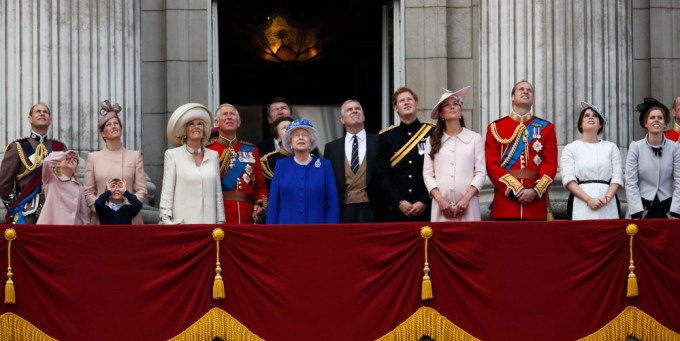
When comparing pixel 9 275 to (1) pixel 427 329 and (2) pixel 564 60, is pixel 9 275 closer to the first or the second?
(1) pixel 427 329

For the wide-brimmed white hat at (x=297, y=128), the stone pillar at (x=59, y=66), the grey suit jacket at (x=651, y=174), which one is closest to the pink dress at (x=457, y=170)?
the wide-brimmed white hat at (x=297, y=128)

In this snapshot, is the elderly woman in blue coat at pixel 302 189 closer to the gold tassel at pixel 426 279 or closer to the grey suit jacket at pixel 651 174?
the gold tassel at pixel 426 279

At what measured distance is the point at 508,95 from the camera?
18250mm

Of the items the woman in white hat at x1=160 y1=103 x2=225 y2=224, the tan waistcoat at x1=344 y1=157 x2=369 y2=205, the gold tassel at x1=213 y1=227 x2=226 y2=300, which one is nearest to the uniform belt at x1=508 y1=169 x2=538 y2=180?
the tan waistcoat at x1=344 y1=157 x2=369 y2=205

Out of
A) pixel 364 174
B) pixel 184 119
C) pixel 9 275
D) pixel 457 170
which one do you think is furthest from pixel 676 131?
pixel 9 275

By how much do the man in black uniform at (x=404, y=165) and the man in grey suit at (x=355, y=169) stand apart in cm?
13

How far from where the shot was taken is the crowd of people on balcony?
1552 cm

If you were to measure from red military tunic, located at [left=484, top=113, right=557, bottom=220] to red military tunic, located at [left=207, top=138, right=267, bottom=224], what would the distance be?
2.32m

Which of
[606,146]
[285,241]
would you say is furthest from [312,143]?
[606,146]

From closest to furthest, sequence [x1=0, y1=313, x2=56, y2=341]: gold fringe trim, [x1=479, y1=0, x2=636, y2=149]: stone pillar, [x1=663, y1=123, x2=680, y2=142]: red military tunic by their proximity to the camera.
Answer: [x1=0, y1=313, x2=56, y2=341]: gold fringe trim < [x1=663, y1=123, x2=680, y2=142]: red military tunic < [x1=479, y1=0, x2=636, y2=149]: stone pillar

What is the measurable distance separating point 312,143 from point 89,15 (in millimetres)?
3394

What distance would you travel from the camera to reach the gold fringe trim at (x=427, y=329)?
14531 mm

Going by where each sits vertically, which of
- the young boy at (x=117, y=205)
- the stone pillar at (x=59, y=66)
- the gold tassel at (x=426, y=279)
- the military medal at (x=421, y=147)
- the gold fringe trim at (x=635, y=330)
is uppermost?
the stone pillar at (x=59, y=66)

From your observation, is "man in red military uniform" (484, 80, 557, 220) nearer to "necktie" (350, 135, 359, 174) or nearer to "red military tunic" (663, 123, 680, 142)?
"necktie" (350, 135, 359, 174)
